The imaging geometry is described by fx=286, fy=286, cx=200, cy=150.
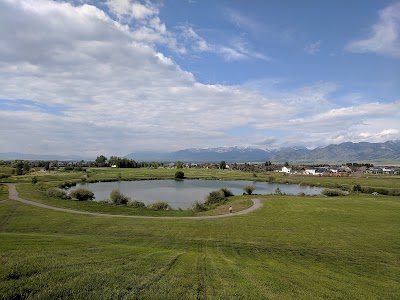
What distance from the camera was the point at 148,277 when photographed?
11156mm

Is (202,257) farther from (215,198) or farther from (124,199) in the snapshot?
(215,198)

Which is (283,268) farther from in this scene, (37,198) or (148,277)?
(37,198)

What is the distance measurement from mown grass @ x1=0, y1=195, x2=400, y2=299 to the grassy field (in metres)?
0.06

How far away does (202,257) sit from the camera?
16.8 meters

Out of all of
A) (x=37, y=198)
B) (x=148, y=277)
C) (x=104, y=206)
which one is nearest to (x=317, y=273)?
(x=148, y=277)

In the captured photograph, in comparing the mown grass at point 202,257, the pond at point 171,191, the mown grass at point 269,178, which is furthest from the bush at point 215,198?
the mown grass at point 269,178

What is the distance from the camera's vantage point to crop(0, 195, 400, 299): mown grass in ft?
32.7

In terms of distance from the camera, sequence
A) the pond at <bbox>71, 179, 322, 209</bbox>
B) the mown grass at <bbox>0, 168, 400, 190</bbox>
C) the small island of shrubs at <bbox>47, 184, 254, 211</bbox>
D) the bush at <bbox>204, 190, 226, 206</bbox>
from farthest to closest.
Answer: the mown grass at <bbox>0, 168, 400, 190</bbox> → the pond at <bbox>71, 179, 322, 209</bbox> → the bush at <bbox>204, 190, 226, 206</bbox> → the small island of shrubs at <bbox>47, 184, 254, 211</bbox>

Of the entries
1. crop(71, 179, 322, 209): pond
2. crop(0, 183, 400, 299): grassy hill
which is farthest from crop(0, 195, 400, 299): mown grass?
crop(71, 179, 322, 209): pond

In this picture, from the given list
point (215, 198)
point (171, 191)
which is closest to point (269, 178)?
point (171, 191)

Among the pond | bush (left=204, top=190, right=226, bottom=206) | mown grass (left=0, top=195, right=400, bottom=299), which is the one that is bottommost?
the pond

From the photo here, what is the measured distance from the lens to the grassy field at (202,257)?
32.7ft

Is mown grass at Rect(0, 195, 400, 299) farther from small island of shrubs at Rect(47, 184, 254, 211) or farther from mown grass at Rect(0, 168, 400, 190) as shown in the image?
mown grass at Rect(0, 168, 400, 190)

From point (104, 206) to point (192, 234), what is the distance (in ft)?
68.6
